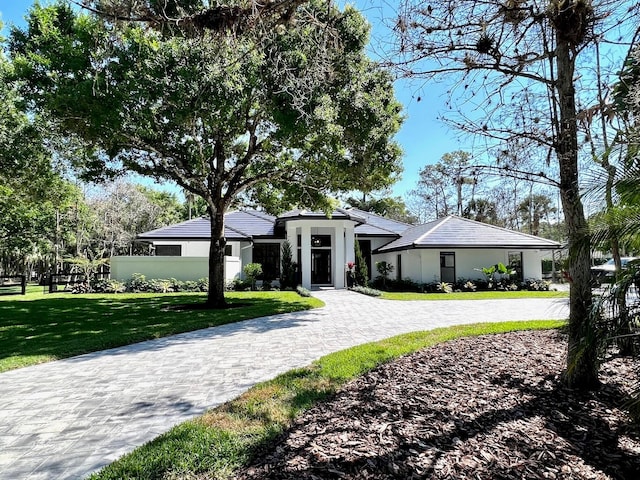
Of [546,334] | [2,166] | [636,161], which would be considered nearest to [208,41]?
[636,161]

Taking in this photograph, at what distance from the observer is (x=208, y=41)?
4.65 metres

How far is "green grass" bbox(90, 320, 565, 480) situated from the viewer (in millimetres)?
3096

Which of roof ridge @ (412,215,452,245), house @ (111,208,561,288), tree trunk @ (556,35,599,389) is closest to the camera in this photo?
tree trunk @ (556,35,599,389)

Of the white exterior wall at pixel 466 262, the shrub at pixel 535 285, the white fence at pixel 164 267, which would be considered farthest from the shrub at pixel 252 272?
the shrub at pixel 535 285

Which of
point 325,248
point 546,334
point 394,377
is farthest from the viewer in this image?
point 325,248

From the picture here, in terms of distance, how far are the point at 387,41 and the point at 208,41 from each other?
213 cm

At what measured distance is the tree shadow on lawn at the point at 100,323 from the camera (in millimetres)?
7895

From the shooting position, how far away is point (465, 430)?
139 inches

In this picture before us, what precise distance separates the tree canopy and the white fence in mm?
8645

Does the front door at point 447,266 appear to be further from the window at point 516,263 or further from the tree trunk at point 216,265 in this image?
the tree trunk at point 216,265

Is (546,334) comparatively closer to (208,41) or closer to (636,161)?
(636,161)

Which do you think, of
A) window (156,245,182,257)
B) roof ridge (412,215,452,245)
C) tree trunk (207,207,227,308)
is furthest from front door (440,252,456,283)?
window (156,245,182,257)

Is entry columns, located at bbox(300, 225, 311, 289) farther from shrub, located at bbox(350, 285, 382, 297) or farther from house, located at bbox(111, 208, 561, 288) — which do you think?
shrub, located at bbox(350, 285, 382, 297)

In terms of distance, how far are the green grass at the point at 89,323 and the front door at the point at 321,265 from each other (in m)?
9.84
